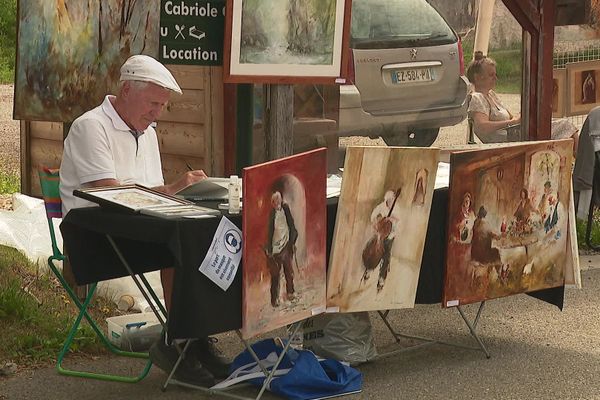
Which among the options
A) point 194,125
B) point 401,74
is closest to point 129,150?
point 194,125

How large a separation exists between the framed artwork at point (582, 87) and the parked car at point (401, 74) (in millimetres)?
1475

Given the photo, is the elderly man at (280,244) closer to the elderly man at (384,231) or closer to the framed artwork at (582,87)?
the elderly man at (384,231)

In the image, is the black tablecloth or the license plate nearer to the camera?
the black tablecloth

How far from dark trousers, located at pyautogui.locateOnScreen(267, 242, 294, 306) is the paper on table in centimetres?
18

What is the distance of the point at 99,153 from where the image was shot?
562cm

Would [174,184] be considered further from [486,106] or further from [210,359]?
[486,106]

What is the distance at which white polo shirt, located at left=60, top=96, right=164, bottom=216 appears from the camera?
18.4 ft

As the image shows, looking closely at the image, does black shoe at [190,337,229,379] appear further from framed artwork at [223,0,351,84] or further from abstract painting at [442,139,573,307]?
framed artwork at [223,0,351,84]

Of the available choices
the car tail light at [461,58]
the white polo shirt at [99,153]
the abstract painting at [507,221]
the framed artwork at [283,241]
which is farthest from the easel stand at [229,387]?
the car tail light at [461,58]

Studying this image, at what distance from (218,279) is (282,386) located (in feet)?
2.29

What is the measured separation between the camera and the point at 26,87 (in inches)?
264

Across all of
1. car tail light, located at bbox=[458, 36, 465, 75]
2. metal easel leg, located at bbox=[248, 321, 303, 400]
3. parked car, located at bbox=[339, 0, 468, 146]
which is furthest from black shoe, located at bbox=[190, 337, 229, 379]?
car tail light, located at bbox=[458, 36, 465, 75]

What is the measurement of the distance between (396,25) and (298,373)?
3.13m

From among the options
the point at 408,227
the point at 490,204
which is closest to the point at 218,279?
the point at 408,227
